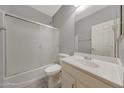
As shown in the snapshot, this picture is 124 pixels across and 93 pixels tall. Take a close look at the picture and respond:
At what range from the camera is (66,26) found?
7.63 ft

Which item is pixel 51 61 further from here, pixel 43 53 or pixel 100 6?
pixel 100 6

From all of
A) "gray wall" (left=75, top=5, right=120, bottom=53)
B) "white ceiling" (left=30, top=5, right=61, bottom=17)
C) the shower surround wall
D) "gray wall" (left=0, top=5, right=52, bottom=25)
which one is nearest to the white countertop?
"gray wall" (left=75, top=5, right=120, bottom=53)

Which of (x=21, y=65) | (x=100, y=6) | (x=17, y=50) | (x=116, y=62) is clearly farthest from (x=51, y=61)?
(x=100, y=6)

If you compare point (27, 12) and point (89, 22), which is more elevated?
point (27, 12)

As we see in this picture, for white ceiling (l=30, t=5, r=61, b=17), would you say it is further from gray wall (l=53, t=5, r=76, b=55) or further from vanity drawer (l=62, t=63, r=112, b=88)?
vanity drawer (l=62, t=63, r=112, b=88)

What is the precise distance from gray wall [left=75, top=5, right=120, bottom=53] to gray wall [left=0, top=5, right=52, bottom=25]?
133 cm

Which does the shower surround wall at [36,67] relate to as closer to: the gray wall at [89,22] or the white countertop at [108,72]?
the gray wall at [89,22]

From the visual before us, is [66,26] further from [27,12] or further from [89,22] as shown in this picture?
[27,12]

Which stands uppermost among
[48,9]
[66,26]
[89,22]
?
[48,9]

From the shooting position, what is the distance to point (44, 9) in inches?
98.8

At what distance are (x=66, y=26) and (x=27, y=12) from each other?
3.96 feet

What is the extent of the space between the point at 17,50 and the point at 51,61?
111 cm

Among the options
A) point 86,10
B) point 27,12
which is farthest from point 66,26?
point 27,12

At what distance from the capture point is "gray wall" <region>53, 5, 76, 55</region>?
83.4 inches
